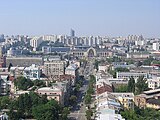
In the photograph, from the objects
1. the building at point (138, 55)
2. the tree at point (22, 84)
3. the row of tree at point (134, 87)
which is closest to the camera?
the row of tree at point (134, 87)

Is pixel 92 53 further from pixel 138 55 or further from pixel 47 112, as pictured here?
pixel 47 112

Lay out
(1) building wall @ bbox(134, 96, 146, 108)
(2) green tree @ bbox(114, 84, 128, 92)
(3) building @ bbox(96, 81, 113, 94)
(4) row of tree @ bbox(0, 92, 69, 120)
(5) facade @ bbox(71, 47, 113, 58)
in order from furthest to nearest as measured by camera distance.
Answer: (5) facade @ bbox(71, 47, 113, 58) → (2) green tree @ bbox(114, 84, 128, 92) → (3) building @ bbox(96, 81, 113, 94) → (1) building wall @ bbox(134, 96, 146, 108) → (4) row of tree @ bbox(0, 92, 69, 120)

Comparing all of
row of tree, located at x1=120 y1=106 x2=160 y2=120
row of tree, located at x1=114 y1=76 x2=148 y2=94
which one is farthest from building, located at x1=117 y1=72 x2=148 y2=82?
row of tree, located at x1=120 y1=106 x2=160 y2=120

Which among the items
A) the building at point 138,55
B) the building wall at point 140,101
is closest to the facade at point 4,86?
the building wall at point 140,101

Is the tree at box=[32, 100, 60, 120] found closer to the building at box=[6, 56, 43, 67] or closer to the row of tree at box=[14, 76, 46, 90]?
the row of tree at box=[14, 76, 46, 90]

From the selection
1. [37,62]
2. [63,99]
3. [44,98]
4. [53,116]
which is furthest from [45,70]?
[53,116]

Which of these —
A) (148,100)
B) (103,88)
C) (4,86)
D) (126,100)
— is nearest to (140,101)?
(148,100)

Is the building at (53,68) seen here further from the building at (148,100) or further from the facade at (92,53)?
the facade at (92,53)

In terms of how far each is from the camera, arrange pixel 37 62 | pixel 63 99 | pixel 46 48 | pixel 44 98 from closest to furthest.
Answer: pixel 44 98 < pixel 63 99 < pixel 37 62 < pixel 46 48

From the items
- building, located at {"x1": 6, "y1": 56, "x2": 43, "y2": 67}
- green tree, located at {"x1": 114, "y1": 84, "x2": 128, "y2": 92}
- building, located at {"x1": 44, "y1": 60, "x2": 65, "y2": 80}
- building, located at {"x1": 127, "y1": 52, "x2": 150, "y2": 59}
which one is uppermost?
building, located at {"x1": 127, "y1": 52, "x2": 150, "y2": 59}

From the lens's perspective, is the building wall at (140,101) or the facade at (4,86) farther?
the facade at (4,86)

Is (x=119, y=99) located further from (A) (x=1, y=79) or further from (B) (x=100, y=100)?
(A) (x=1, y=79)
